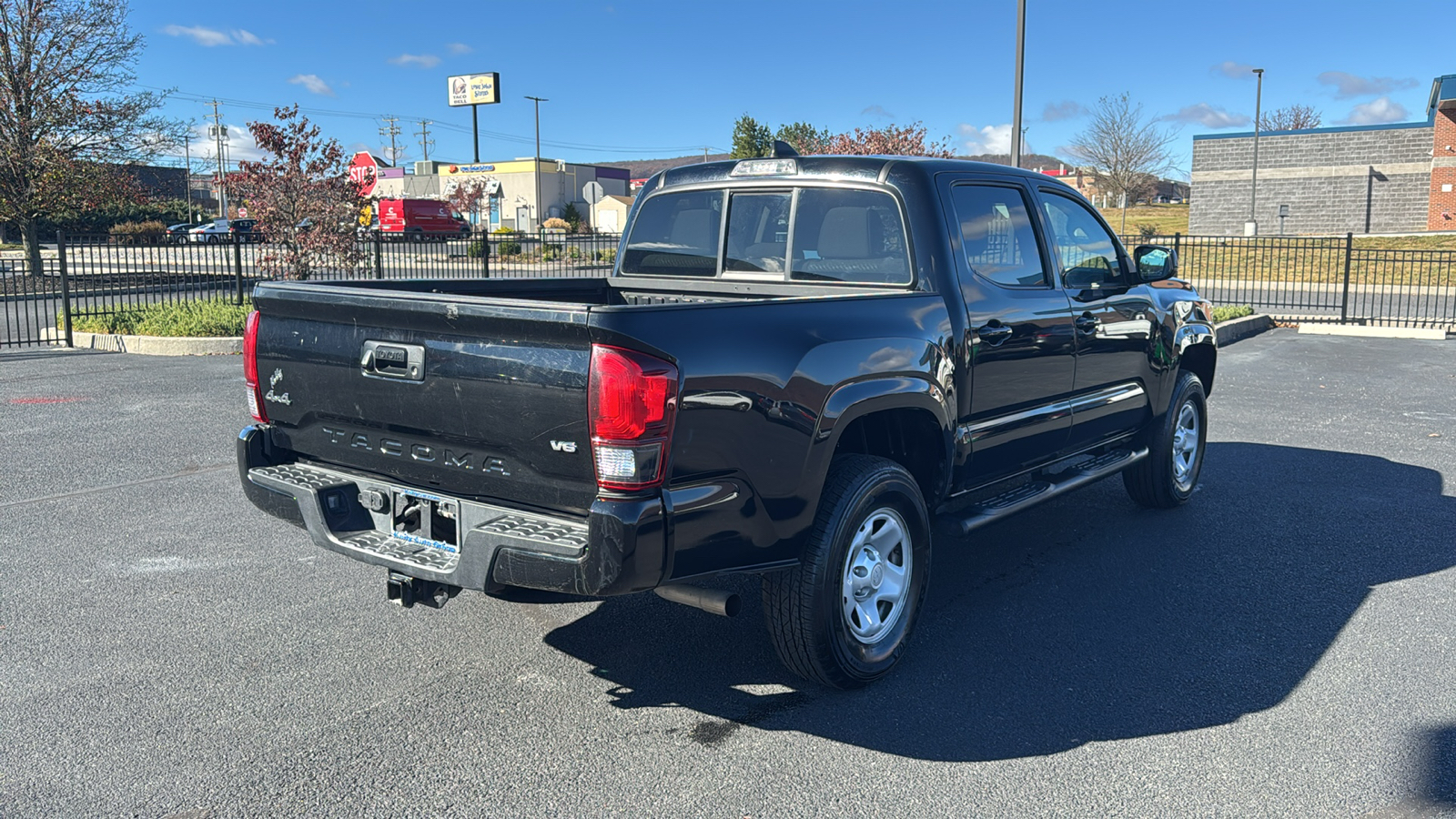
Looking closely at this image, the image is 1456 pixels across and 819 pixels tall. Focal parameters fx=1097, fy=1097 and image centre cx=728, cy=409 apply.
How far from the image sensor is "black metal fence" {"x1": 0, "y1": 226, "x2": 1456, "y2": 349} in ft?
58.7

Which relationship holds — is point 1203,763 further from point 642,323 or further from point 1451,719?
point 642,323

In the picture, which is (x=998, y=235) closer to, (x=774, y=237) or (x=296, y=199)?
(x=774, y=237)

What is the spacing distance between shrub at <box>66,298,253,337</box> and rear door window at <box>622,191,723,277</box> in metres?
10.6

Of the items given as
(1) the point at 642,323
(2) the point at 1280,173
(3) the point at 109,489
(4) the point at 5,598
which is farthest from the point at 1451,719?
(2) the point at 1280,173

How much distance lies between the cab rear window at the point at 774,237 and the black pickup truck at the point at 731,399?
12 millimetres

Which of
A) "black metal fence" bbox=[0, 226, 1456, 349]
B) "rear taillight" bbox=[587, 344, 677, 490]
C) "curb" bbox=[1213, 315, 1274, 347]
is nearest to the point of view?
"rear taillight" bbox=[587, 344, 677, 490]

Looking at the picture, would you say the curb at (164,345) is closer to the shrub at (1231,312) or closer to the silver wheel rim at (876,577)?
the silver wheel rim at (876,577)

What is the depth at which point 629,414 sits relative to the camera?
3.20 metres

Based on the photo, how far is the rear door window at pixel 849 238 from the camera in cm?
471

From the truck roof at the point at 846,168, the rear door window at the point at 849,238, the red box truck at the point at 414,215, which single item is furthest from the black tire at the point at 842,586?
the red box truck at the point at 414,215

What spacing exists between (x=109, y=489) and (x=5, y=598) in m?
2.16

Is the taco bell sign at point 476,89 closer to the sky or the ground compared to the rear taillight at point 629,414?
closer to the sky

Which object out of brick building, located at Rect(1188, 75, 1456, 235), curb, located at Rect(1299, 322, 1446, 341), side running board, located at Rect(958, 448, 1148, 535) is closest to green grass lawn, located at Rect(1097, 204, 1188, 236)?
brick building, located at Rect(1188, 75, 1456, 235)

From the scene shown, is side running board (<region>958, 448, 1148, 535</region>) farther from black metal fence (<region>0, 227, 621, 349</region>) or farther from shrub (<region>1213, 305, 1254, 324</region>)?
shrub (<region>1213, 305, 1254, 324</region>)
